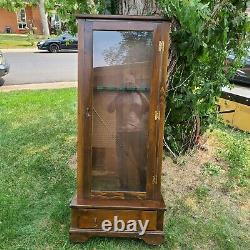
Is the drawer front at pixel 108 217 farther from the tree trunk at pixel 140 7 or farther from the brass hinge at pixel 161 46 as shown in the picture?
the tree trunk at pixel 140 7

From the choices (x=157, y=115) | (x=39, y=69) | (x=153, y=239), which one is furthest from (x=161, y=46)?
(x=39, y=69)

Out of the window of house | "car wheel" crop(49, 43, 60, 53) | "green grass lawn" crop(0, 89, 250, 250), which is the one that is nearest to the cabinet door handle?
"green grass lawn" crop(0, 89, 250, 250)

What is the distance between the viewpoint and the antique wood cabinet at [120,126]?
8.20 ft

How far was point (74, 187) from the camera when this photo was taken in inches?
148

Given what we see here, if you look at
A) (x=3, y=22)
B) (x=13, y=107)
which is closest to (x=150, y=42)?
(x=13, y=107)

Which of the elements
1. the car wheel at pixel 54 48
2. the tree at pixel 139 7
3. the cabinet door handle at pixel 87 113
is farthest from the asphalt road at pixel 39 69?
the cabinet door handle at pixel 87 113

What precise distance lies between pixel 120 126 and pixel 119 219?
0.77 meters

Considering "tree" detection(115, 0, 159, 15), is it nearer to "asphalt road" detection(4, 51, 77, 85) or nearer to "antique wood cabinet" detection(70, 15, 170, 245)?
"antique wood cabinet" detection(70, 15, 170, 245)

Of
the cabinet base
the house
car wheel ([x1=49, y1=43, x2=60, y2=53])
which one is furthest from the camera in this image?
the house

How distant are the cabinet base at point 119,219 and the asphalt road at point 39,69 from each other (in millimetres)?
7416

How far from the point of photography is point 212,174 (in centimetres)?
402

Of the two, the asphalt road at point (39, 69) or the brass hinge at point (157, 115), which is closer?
the brass hinge at point (157, 115)

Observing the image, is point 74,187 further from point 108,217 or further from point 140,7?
point 140,7

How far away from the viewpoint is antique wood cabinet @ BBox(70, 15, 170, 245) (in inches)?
98.4
